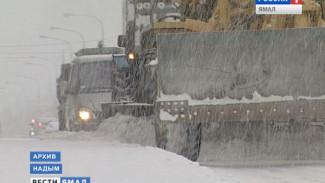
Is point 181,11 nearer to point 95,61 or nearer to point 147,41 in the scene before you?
point 147,41

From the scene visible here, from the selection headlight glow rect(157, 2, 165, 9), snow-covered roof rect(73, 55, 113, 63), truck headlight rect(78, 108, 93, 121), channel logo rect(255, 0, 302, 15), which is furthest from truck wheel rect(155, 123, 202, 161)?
snow-covered roof rect(73, 55, 113, 63)

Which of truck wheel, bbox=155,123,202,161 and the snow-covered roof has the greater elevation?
the snow-covered roof

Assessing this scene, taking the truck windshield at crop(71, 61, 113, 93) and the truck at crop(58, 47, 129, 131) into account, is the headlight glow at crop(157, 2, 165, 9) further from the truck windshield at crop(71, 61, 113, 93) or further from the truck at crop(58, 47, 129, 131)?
the truck windshield at crop(71, 61, 113, 93)

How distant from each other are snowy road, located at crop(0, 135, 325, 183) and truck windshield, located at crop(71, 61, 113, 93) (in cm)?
526

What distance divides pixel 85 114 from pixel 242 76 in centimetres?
607

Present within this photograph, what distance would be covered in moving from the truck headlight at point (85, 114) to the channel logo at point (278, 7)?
18.3ft

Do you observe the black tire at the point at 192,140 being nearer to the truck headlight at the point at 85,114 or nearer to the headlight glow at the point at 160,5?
the headlight glow at the point at 160,5

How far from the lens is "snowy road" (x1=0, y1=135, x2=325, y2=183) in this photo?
6.55 metres

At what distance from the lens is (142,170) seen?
7.09 m

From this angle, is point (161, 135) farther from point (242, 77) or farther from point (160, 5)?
point (160, 5)

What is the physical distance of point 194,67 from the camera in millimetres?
9156

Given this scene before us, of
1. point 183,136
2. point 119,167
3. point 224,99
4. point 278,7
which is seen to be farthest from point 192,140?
point 119,167

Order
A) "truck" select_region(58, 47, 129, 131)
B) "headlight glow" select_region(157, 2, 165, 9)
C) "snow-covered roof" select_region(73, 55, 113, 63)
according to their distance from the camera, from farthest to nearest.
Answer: "snow-covered roof" select_region(73, 55, 113, 63)
"truck" select_region(58, 47, 129, 131)
"headlight glow" select_region(157, 2, 165, 9)

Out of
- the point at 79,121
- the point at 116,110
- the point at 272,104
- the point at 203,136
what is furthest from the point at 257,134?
the point at 79,121
